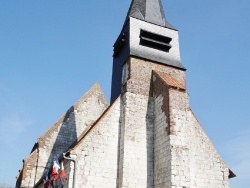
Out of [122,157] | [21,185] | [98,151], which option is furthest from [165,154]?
[21,185]

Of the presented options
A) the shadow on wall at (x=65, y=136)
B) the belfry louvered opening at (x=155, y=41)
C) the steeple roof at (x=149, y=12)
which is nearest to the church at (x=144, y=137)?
the belfry louvered opening at (x=155, y=41)

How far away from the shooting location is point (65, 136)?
1366cm

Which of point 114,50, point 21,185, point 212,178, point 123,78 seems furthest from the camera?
point 114,50

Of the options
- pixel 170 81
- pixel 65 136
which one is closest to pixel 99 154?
pixel 170 81

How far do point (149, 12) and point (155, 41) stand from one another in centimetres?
188

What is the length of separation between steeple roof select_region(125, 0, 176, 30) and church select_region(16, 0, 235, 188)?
129 millimetres

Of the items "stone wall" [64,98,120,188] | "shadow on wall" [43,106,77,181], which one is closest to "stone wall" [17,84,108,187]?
"shadow on wall" [43,106,77,181]

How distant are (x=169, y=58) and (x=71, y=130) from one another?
5354 millimetres

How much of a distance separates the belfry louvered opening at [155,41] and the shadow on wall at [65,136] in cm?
467

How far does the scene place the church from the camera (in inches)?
340

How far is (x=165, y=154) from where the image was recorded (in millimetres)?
8711

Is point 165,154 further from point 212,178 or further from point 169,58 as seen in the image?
point 169,58

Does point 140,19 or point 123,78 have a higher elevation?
point 140,19

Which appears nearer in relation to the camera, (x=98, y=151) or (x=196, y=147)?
(x=98, y=151)
